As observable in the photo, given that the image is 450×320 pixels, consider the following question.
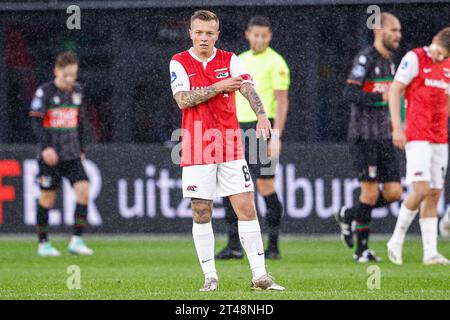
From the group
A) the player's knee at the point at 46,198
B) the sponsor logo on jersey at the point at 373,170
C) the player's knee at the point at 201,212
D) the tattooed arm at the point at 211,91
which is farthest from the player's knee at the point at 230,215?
the tattooed arm at the point at 211,91

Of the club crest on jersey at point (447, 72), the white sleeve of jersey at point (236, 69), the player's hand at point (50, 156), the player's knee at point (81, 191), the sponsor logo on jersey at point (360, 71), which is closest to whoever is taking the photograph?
the white sleeve of jersey at point (236, 69)

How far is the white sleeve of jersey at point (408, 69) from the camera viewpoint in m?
11.9

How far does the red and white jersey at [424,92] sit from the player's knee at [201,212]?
10.8ft

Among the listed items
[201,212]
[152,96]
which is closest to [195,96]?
[201,212]

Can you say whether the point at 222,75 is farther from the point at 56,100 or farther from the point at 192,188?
the point at 56,100

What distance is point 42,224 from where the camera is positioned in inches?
558

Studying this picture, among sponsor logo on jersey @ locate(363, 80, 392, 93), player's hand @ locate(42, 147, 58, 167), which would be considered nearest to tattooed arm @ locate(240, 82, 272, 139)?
sponsor logo on jersey @ locate(363, 80, 392, 93)

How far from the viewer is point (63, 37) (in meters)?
16.5

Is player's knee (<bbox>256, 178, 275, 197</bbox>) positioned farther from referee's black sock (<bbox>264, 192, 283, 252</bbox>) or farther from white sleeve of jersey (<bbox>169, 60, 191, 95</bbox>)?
white sleeve of jersey (<bbox>169, 60, 191, 95</bbox>)

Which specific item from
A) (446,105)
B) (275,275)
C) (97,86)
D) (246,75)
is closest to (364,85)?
(446,105)

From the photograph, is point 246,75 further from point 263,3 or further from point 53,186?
point 263,3

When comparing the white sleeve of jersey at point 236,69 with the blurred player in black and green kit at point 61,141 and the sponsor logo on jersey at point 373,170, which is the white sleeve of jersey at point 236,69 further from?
the blurred player in black and green kit at point 61,141

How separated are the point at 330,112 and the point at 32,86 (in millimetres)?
3801

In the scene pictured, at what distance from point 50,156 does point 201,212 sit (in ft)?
16.1
